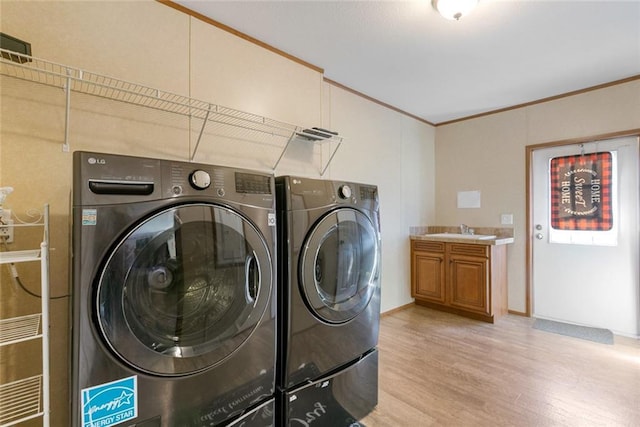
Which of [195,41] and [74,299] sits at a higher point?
[195,41]

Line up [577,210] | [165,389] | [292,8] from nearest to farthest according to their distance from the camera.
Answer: [165,389] → [292,8] → [577,210]

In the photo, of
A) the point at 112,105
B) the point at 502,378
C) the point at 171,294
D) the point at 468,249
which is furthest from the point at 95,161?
the point at 468,249

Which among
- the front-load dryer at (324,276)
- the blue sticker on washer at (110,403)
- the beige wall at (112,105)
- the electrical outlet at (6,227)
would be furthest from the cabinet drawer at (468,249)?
the electrical outlet at (6,227)

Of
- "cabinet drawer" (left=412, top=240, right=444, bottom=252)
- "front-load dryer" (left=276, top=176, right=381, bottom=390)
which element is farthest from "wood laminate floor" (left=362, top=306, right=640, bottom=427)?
"cabinet drawer" (left=412, top=240, right=444, bottom=252)

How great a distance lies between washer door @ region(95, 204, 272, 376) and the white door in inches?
139

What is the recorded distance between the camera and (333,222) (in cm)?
156

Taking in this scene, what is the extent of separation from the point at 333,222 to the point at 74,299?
3.53ft

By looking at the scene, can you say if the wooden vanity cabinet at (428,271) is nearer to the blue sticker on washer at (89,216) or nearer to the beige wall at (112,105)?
the beige wall at (112,105)

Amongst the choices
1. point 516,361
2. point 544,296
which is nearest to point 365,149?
point 516,361

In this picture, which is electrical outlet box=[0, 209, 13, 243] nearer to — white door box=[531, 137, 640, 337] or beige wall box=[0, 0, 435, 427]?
beige wall box=[0, 0, 435, 427]

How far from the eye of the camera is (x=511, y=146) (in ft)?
11.8

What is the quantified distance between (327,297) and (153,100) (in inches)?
60.1

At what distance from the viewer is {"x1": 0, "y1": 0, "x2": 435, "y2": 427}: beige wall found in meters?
1.36

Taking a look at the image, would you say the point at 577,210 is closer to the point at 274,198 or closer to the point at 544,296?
the point at 544,296
